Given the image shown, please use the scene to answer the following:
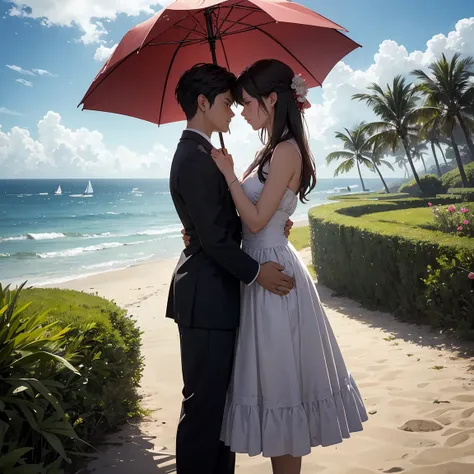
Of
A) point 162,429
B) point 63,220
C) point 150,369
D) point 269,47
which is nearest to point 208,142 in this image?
point 269,47

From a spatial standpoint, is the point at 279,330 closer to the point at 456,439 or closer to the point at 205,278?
the point at 205,278

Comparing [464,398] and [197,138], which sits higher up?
[197,138]

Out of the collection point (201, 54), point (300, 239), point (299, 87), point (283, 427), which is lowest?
point (300, 239)

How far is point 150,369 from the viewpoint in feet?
22.4

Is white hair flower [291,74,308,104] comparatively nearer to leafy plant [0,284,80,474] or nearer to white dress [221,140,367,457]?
white dress [221,140,367,457]

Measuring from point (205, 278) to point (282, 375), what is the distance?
0.68 metres

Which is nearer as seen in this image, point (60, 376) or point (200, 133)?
point (200, 133)

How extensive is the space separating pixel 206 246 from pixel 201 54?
198cm

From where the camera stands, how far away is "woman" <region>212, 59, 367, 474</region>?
289 cm

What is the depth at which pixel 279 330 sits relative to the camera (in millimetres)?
2934

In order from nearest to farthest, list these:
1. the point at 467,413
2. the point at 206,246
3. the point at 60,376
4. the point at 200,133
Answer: the point at 206,246, the point at 200,133, the point at 60,376, the point at 467,413

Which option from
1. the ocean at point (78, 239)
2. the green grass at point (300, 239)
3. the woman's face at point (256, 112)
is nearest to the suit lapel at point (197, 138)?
the woman's face at point (256, 112)

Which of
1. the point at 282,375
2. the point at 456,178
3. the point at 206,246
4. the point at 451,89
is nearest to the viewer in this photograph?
the point at 206,246

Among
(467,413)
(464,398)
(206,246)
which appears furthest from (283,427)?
(464,398)
